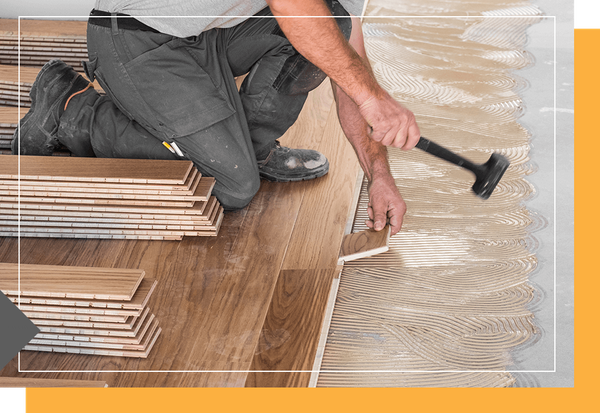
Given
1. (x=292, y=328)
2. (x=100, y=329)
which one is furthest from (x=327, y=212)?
(x=100, y=329)

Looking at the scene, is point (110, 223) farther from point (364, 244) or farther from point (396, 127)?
point (396, 127)

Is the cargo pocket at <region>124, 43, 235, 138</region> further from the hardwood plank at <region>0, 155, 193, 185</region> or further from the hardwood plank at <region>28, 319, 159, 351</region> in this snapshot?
the hardwood plank at <region>28, 319, 159, 351</region>

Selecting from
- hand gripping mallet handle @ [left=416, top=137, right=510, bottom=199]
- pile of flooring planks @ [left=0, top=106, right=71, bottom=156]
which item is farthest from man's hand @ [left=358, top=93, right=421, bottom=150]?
pile of flooring planks @ [left=0, top=106, right=71, bottom=156]

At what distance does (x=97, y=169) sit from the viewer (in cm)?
185

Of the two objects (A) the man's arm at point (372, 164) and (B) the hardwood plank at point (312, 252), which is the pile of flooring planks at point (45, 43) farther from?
(A) the man's arm at point (372, 164)

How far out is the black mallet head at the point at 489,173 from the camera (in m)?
1.71

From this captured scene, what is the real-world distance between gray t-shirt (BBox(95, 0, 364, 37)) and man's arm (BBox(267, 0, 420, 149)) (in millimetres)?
355

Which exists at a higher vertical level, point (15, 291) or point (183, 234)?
point (183, 234)

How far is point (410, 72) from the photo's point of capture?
2771mm

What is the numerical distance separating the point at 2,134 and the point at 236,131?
995 millimetres

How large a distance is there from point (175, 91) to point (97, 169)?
0.37 metres

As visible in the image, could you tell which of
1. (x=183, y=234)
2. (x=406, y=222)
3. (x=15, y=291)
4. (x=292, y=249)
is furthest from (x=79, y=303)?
(x=406, y=222)

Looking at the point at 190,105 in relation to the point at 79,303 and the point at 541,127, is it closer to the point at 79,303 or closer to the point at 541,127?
the point at 79,303

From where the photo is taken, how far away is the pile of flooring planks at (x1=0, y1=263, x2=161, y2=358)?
1418mm
